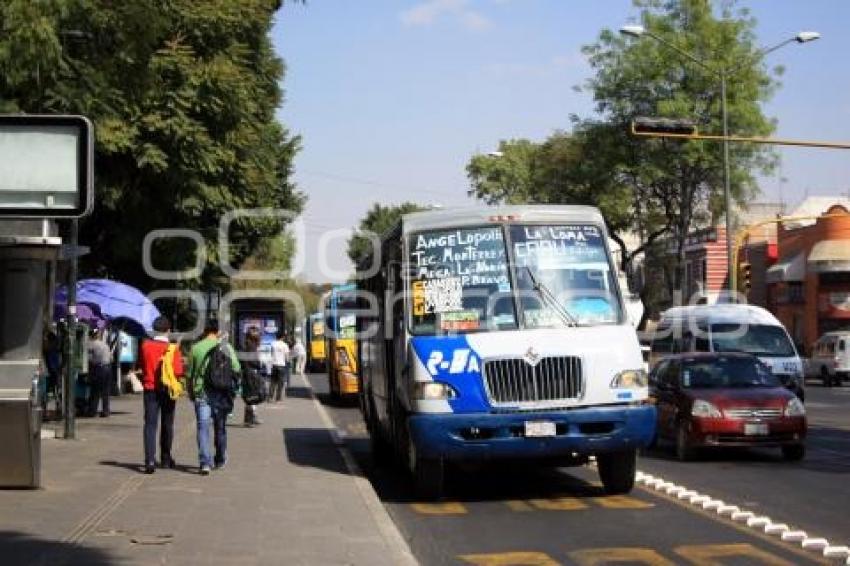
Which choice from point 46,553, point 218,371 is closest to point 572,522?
point 46,553

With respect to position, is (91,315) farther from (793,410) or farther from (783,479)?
(783,479)

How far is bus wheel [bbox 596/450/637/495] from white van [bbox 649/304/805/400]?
1114 cm

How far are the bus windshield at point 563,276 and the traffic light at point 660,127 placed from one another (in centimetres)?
1358

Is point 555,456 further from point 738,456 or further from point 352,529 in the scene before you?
point 738,456

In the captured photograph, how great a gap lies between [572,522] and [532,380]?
68.2 inches

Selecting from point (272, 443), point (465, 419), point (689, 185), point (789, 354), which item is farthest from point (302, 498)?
point (689, 185)

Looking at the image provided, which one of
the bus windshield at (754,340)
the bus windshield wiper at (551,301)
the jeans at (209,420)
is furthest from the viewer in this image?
the bus windshield at (754,340)

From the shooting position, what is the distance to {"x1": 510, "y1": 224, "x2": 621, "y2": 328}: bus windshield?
1303 centimetres

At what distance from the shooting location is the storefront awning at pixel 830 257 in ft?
185

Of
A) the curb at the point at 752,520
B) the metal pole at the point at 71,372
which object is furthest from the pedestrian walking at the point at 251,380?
the curb at the point at 752,520

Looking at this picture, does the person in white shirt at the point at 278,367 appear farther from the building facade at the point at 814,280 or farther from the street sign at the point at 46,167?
the building facade at the point at 814,280

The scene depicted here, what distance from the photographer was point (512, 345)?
41.4 feet

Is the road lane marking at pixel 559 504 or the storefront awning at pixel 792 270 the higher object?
the storefront awning at pixel 792 270

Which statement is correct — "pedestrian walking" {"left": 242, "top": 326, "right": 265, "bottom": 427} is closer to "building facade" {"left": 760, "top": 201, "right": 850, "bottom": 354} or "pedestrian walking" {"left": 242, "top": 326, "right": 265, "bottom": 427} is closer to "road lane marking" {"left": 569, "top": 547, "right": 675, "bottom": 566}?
"road lane marking" {"left": 569, "top": 547, "right": 675, "bottom": 566}
